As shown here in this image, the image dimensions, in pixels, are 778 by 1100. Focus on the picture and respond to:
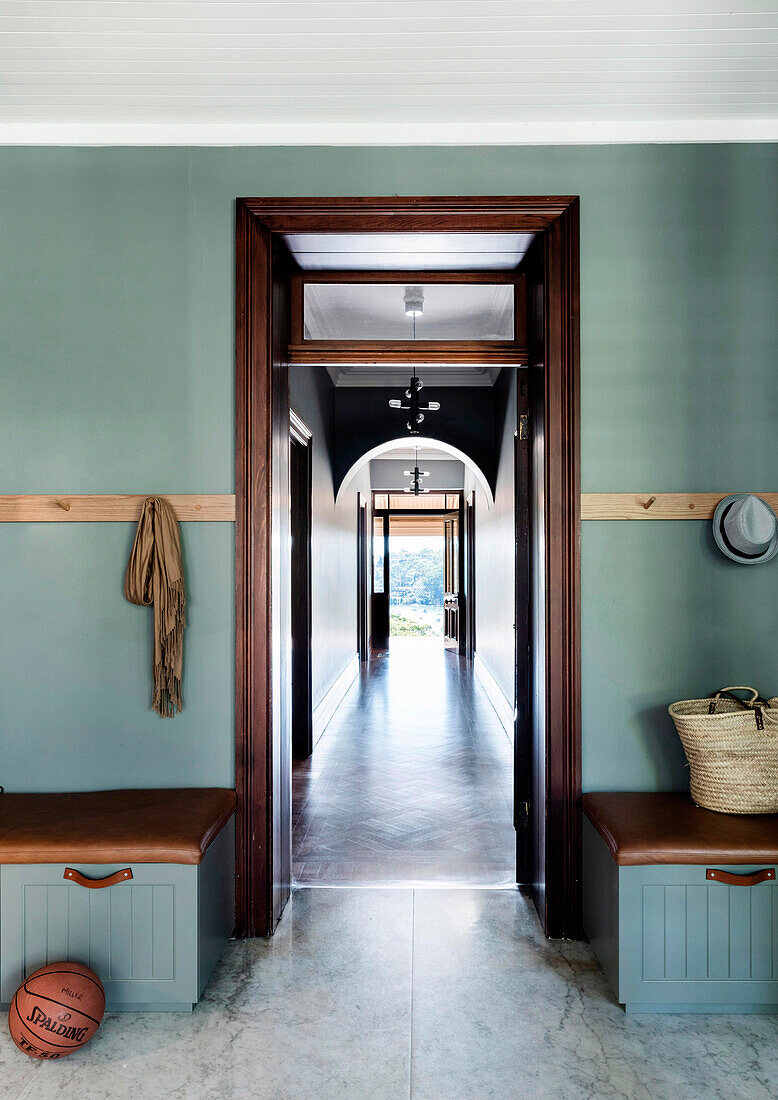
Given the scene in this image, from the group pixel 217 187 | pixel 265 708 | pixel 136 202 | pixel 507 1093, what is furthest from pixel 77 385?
pixel 507 1093

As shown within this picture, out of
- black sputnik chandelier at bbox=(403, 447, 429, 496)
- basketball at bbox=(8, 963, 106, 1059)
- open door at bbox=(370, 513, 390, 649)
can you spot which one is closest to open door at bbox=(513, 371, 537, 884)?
basketball at bbox=(8, 963, 106, 1059)

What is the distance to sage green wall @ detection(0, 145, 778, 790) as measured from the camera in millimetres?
2811

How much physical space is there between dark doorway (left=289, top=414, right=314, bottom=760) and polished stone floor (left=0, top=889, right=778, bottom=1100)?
8.47 feet

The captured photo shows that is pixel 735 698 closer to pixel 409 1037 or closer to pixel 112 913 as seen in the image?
pixel 409 1037

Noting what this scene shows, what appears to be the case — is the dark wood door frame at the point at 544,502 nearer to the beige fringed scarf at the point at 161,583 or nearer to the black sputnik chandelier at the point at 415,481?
the beige fringed scarf at the point at 161,583

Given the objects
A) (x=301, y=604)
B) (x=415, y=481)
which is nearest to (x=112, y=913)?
(x=301, y=604)

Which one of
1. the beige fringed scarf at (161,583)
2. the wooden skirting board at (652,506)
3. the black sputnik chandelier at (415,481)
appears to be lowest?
the beige fringed scarf at (161,583)

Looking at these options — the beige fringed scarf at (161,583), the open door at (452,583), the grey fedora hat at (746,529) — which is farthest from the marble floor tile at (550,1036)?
the open door at (452,583)

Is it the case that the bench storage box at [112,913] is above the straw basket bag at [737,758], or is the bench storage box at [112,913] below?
below

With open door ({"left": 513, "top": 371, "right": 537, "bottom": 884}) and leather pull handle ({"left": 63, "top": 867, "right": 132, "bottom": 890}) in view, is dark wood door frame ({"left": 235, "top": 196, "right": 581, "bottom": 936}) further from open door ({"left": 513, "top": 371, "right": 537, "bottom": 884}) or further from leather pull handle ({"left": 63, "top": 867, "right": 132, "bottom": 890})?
leather pull handle ({"left": 63, "top": 867, "right": 132, "bottom": 890})

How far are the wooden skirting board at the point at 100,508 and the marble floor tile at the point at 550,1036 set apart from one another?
1.83m

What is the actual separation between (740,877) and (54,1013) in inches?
82.3

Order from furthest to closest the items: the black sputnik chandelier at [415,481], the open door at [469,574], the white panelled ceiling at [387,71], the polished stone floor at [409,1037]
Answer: the open door at [469,574], the black sputnik chandelier at [415,481], the white panelled ceiling at [387,71], the polished stone floor at [409,1037]

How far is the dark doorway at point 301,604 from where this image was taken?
5.30m
